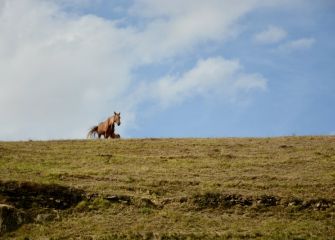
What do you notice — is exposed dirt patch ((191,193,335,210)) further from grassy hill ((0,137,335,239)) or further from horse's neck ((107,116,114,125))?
horse's neck ((107,116,114,125))

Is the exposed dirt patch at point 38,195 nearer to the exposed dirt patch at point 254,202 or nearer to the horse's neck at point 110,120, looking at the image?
the exposed dirt patch at point 254,202

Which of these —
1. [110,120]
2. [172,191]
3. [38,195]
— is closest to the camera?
[38,195]

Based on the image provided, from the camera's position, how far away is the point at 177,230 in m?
27.2

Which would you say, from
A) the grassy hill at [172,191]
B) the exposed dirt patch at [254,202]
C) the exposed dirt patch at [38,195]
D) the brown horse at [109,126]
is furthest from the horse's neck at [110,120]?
the exposed dirt patch at [254,202]

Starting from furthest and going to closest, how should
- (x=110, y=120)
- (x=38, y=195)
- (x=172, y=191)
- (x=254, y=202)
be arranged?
1. (x=110, y=120)
2. (x=172, y=191)
3. (x=38, y=195)
4. (x=254, y=202)

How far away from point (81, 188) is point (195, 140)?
14286 millimetres

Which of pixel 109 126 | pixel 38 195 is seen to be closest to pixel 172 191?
pixel 38 195

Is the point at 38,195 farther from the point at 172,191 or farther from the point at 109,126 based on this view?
the point at 109,126

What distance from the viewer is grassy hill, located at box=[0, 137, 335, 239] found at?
27625 mm

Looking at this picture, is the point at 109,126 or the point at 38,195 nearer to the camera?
the point at 38,195

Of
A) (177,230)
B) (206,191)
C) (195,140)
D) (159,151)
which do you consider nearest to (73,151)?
(159,151)

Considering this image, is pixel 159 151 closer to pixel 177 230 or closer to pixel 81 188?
pixel 81 188

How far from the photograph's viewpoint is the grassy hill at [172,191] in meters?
27.6

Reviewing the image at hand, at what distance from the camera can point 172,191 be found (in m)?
32.0
